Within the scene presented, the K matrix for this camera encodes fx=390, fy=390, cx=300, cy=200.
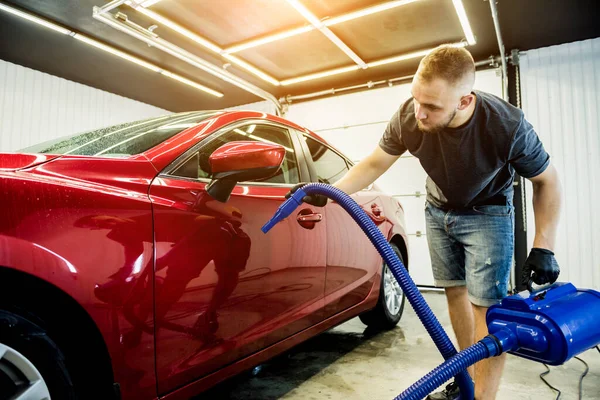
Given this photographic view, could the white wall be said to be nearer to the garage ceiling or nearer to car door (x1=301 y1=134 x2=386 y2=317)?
the garage ceiling

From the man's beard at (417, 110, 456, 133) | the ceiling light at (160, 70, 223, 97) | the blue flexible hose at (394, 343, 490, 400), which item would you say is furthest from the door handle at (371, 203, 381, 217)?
the ceiling light at (160, 70, 223, 97)

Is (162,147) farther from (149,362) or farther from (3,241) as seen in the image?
(149,362)

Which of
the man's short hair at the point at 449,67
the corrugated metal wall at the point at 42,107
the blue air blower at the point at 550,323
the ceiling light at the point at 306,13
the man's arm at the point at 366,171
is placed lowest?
the blue air blower at the point at 550,323

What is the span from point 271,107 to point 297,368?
6080 mm

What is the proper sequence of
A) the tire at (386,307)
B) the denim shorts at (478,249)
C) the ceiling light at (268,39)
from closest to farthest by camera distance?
1. the denim shorts at (478,249)
2. the tire at (386,307)
3. the ceiling light at (268,39)

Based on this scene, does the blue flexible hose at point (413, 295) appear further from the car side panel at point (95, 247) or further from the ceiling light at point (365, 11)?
the ceiling light at point (365, 11)

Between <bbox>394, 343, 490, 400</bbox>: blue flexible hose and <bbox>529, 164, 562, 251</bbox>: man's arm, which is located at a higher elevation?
<bbox>529, 164, 562, 251</bbox>: man's arm

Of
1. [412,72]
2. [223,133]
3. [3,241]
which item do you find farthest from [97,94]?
[3,241]

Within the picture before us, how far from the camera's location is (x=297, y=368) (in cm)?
237

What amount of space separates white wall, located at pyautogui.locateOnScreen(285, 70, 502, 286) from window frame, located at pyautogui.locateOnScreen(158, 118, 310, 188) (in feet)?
13.6

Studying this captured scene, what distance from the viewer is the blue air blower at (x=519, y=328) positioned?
102cm

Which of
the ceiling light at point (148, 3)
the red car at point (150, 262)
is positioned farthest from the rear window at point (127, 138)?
the ceiling light at point (148, 3)

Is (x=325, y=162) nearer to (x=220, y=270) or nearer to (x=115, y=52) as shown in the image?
(x=220, y=270)

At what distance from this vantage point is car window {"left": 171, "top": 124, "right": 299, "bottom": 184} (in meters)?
1.50
